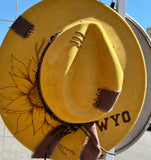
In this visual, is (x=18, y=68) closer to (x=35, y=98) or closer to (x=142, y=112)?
(x=35, y=98)

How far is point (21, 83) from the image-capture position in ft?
1.98

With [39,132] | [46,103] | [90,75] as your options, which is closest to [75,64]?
[90,75]

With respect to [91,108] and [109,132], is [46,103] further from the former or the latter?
[109,132]

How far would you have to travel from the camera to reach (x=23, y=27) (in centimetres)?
60

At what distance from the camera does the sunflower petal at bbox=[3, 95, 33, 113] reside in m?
0.61

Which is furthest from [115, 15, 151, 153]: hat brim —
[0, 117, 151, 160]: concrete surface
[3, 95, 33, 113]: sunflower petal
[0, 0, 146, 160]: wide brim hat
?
[0, 117, 151, 160]: concrete surface

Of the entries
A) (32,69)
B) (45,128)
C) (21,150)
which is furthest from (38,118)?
(21,150)

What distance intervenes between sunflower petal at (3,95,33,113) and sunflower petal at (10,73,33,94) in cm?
2

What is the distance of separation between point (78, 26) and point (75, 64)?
113 millimetres

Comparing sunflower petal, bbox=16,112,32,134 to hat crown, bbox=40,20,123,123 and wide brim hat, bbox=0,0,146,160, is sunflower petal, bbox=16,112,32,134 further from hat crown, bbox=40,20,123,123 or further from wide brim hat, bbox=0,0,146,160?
hat crown, bbox=40,20,123,123

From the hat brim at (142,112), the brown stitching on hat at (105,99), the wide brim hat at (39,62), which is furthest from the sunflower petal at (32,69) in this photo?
the hat brim at (142,112)

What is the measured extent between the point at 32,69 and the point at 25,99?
4.1 inches

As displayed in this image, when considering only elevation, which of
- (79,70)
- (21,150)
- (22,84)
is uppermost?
(79,70)

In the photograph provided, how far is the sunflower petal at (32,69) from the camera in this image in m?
0.60
